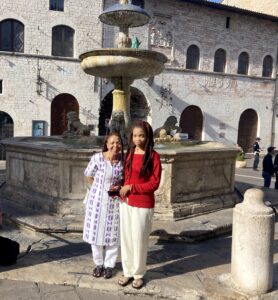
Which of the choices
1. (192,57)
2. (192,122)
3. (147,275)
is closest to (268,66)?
(192,57)

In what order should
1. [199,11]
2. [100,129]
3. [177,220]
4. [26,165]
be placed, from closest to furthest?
[177,220], [26,165], [100,129], [199,11]

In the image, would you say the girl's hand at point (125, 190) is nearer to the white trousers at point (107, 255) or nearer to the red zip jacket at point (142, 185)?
the red zip jacket at point (142, 185)

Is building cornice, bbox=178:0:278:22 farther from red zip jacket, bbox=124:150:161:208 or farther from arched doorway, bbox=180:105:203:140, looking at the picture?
red zip jacket, bbox=124:150:161:208

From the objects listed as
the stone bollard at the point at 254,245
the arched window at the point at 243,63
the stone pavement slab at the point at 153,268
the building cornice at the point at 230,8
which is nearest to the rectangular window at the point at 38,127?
the building cornice at the point at 230,8

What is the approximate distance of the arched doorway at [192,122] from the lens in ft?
75.4

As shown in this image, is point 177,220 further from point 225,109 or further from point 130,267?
point 225,109

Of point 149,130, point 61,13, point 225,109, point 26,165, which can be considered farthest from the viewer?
point 225,109

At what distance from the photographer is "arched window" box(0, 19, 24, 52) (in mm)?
17656

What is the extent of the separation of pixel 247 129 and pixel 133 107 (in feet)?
28.0

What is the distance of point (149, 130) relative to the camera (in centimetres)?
372

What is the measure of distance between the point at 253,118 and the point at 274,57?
446 cm

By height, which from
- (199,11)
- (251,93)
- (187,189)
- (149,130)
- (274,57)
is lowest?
(187,189)

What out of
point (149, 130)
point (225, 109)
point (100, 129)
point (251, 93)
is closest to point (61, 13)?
point (100, 129)

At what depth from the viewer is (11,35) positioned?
17.8m
